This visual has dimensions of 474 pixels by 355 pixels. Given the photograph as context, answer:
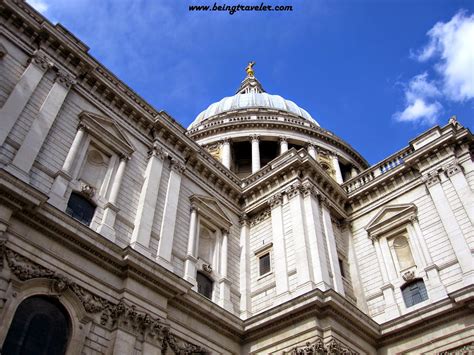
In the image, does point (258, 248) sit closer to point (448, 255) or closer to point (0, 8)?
point (448, 255)

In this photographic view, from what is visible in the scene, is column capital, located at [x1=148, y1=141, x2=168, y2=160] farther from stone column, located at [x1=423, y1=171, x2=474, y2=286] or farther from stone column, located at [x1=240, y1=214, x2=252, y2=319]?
stone column, located at [x1=423, y1=171, x2=474, y2=286]

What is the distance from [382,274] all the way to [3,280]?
1602 cm

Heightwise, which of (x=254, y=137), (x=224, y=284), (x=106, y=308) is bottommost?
(x=106, y=308)

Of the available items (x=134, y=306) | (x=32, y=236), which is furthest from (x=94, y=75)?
(x=134, y=306)

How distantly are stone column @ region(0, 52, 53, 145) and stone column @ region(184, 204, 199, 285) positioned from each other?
28.5 ft

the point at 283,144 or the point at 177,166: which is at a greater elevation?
the point at 283,144

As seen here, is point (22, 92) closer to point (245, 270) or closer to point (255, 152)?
point (245, 270)

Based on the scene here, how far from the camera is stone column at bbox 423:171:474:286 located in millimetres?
18766

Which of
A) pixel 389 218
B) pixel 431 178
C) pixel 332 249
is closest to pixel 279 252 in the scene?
pixel 332 249

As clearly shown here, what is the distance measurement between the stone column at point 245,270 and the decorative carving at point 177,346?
3.73 meters

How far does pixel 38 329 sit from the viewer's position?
45.7 ft

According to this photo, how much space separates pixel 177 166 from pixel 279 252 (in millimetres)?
6350

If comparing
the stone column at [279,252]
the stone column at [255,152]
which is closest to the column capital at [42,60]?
the stone column at [279,252]

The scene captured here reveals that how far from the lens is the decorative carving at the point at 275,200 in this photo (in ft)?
78.3
